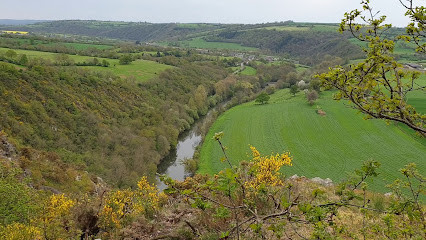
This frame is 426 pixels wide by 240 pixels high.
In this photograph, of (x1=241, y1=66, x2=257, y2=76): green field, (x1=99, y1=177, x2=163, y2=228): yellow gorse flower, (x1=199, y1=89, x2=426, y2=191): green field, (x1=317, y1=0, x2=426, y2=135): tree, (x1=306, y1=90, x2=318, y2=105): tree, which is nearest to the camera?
(x1=317, y1=0, x2=426, y2=135): tree

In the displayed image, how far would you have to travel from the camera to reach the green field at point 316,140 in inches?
1774

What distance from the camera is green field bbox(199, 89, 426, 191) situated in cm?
4506

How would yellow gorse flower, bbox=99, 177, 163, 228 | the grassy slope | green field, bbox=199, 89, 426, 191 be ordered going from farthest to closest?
Result: the grassy slope
green field, bbox=199, 89, 426, 191
yellow gorse flower, bbox=99, 177, 163, 228

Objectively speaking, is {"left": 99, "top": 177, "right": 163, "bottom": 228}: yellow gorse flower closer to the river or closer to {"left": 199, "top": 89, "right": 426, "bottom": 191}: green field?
the river

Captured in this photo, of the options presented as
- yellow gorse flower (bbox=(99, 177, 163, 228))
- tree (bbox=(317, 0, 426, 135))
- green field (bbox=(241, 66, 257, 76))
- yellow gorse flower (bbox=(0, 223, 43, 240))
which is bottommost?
yellow gorse flower (bbox=(99, 177, 163, 228))

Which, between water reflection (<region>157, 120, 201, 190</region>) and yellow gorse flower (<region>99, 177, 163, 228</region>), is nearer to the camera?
yellow gorse flower (<region>99, 177, 163, 228</region>)

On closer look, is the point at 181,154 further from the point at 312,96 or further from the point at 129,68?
the point at 312,96

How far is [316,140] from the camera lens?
184 ft

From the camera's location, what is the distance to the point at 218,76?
10025cm

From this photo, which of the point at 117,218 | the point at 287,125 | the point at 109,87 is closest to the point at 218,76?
the point at 287,125

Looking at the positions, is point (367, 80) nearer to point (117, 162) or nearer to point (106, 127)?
point (117, 162)

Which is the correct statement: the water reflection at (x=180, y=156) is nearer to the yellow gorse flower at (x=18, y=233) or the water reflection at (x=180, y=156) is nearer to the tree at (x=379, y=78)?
the yellow gorse flower at (x=18, y=233)

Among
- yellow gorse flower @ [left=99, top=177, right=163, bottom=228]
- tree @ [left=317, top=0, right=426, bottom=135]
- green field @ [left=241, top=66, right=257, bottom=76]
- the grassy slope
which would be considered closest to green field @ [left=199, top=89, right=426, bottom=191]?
the grassy slope

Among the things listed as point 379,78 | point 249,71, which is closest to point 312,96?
point 249,71
